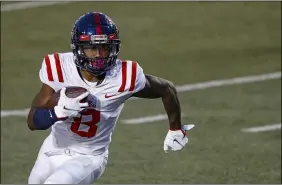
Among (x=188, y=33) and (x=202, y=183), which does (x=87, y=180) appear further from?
(x=188, y=33)

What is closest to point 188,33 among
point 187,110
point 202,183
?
point 187,110

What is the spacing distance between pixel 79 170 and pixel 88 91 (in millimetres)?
621

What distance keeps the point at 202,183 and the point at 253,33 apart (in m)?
6.98

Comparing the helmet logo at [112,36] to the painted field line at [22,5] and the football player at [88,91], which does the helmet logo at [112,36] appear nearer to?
the football player at [88,91]

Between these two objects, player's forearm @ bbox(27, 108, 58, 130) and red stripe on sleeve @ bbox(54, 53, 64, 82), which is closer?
player's forearm @ bbox(27, 108, 58, 130)

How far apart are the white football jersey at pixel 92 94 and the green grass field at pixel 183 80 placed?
2.66m

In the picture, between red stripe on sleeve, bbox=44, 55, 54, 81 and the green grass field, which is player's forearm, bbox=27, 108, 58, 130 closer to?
red stripe on sleeve, bbox=44, 55, 54, 81

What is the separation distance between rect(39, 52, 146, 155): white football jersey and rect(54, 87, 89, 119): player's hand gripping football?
1.34 ft

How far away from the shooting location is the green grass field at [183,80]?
10.3 metres

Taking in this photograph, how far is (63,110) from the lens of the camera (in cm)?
649

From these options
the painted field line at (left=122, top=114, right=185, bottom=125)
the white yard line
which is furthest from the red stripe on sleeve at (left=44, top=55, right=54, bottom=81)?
the white yard line

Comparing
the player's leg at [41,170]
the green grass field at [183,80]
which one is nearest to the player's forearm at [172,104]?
the player's leg at [41,170]

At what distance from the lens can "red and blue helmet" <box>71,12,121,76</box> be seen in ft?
22.6

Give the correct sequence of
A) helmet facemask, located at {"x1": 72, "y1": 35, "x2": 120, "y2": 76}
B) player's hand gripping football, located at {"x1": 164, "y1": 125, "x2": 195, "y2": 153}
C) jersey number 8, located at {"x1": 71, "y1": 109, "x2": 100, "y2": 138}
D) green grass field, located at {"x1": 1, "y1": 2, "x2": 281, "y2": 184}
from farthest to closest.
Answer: green grass field, located at {"x1": 1, "y1": 2, "x2": 281, "y2": 184}
player's hand gripping football, located at {"x1": 164, "y1": 125, "x2": 195, "y2": 153}
jersey number 8, located at {"x1": 71, "y1": 109, "x2": 100, "y2": 138}
helmet facemask, located at {"x1": 72, "y1": 35, "x2": 120, "y2": 76}
